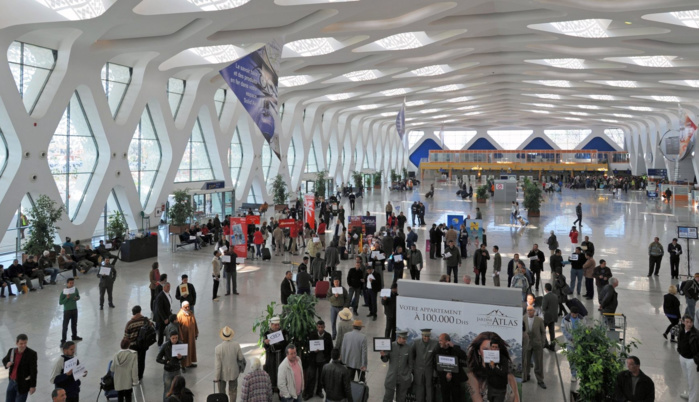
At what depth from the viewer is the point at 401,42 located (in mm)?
23641

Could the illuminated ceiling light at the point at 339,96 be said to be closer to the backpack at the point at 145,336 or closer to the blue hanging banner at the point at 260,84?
the blue hanging banner at the point at 260,84

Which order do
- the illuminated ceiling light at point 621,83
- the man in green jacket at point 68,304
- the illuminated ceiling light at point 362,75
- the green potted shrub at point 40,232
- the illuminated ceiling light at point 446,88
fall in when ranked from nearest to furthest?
the man in green jacket at point 68,304 → the green potted shrub at point 40,232 → the illuminated ceiling light at point 362,75 → the illuminated ceiling light at point 621,83 → the illuminated ceiling light at point 446,88

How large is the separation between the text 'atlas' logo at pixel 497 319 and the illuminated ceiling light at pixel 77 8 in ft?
40.4

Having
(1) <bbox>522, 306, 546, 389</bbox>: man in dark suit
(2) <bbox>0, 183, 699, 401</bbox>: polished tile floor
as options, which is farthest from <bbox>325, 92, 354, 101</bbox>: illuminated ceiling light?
(1) <bbox>522, 306, 546, 389</bbox>: man in dark suit

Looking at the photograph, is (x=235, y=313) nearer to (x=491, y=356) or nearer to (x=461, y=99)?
(x=491, y=356)

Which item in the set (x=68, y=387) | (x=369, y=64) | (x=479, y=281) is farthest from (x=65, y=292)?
(x=369, y=64)

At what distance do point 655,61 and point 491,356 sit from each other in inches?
1053

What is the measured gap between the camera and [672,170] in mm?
47562

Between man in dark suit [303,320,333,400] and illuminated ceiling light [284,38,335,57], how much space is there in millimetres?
17386

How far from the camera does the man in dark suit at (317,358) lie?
20.9 ft

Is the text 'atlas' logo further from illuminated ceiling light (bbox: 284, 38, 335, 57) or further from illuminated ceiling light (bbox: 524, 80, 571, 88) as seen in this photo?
illuminated ceiling light (bbox: 524, 80, 571, 88)

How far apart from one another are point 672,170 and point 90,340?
51401mm


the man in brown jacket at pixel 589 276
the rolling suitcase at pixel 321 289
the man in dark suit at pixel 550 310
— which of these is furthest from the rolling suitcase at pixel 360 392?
the man in brown jacket at pixel 589 276

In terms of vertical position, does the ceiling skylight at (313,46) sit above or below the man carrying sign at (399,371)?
above
